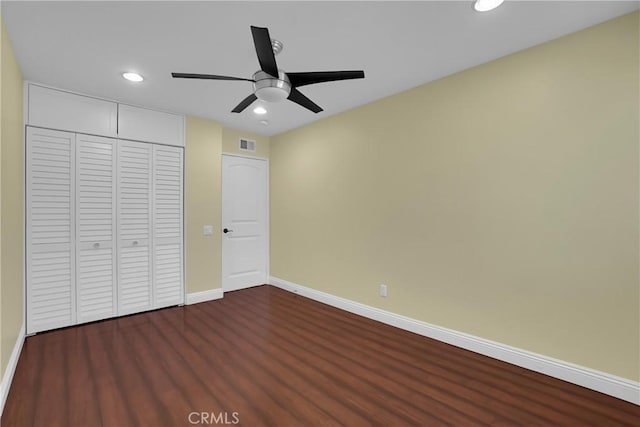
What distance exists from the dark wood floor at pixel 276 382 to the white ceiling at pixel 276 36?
8.52 feet

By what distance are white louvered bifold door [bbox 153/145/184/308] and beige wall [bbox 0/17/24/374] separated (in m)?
1.25

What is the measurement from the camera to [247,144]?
491 cm

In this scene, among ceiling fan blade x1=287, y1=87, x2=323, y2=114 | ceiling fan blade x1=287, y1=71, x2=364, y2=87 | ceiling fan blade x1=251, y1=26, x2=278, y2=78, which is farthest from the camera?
ceiling fan blade x1=287, y1=87, x2=323, y2=114

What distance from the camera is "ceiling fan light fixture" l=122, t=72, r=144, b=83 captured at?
2.81 meters

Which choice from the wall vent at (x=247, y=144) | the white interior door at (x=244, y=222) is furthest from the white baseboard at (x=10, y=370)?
the wall vent at (x=247, y=144)

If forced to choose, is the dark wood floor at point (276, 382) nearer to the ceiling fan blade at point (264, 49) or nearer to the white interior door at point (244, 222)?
the white interior door at point (244, 222)

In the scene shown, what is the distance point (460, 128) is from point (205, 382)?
3.09 m

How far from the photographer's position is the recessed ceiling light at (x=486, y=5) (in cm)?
186

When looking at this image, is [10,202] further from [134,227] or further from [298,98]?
[298,98]

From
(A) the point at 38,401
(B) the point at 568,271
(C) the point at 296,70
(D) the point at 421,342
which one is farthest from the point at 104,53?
(B) the point at 568,271

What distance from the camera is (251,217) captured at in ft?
16.4

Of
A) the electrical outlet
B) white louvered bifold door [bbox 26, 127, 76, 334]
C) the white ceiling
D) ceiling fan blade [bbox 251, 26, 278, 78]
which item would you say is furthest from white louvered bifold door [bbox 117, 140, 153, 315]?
the electrical outlet

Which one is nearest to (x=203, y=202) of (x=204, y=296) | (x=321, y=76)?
(x=204, y=296)

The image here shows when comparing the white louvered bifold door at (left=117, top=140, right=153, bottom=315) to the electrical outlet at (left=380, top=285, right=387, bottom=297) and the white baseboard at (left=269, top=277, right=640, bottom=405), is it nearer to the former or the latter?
the white baseboard at (left=269, top=277, right=640, bottom=405)
